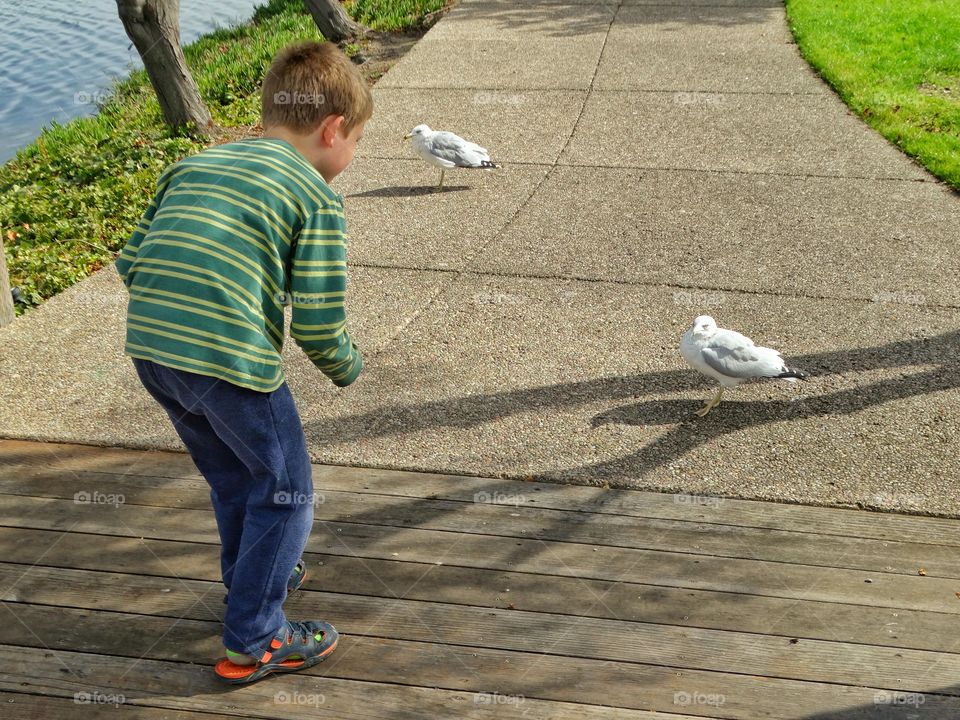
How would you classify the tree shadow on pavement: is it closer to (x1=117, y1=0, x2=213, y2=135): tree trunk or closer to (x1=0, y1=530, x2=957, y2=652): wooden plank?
(x1=117, y1=0, x2=213, y2=135): tree trunk

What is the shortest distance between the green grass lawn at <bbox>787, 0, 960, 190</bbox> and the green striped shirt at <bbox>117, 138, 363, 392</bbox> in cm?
640

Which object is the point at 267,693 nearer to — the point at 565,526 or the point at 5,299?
the point at 565,526

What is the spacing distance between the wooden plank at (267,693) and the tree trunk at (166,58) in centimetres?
719

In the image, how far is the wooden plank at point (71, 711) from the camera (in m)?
3.09

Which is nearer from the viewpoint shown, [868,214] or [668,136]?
[868,214]

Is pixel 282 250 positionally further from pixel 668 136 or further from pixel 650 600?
pixel 668 136

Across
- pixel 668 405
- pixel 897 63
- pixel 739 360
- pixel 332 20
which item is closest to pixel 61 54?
pixel 332 20

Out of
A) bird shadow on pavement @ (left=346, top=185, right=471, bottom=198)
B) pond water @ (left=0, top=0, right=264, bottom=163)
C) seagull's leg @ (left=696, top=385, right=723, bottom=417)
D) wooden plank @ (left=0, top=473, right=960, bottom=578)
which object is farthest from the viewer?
pond water @ (left=0, top=0, right=264, bottom=163)

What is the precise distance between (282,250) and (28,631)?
6.03 feet

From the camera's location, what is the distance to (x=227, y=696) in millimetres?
3158

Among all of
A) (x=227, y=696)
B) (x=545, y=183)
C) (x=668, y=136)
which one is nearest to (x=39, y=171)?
(x=545, y=183)

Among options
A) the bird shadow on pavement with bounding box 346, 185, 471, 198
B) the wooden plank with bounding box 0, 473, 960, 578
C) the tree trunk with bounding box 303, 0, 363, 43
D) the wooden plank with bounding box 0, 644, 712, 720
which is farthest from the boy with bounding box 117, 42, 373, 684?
the tree trunk with bounding box 303, 0, 363, 43

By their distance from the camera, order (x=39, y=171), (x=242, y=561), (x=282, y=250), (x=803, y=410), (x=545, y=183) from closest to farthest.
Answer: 1. (x=282, y=250)
2. (x=242, y=561)
3. (x=803, y=410)
4. (x=545, y=183)
5. (x=39, y=171)

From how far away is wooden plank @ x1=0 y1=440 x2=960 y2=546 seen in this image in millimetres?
3918
